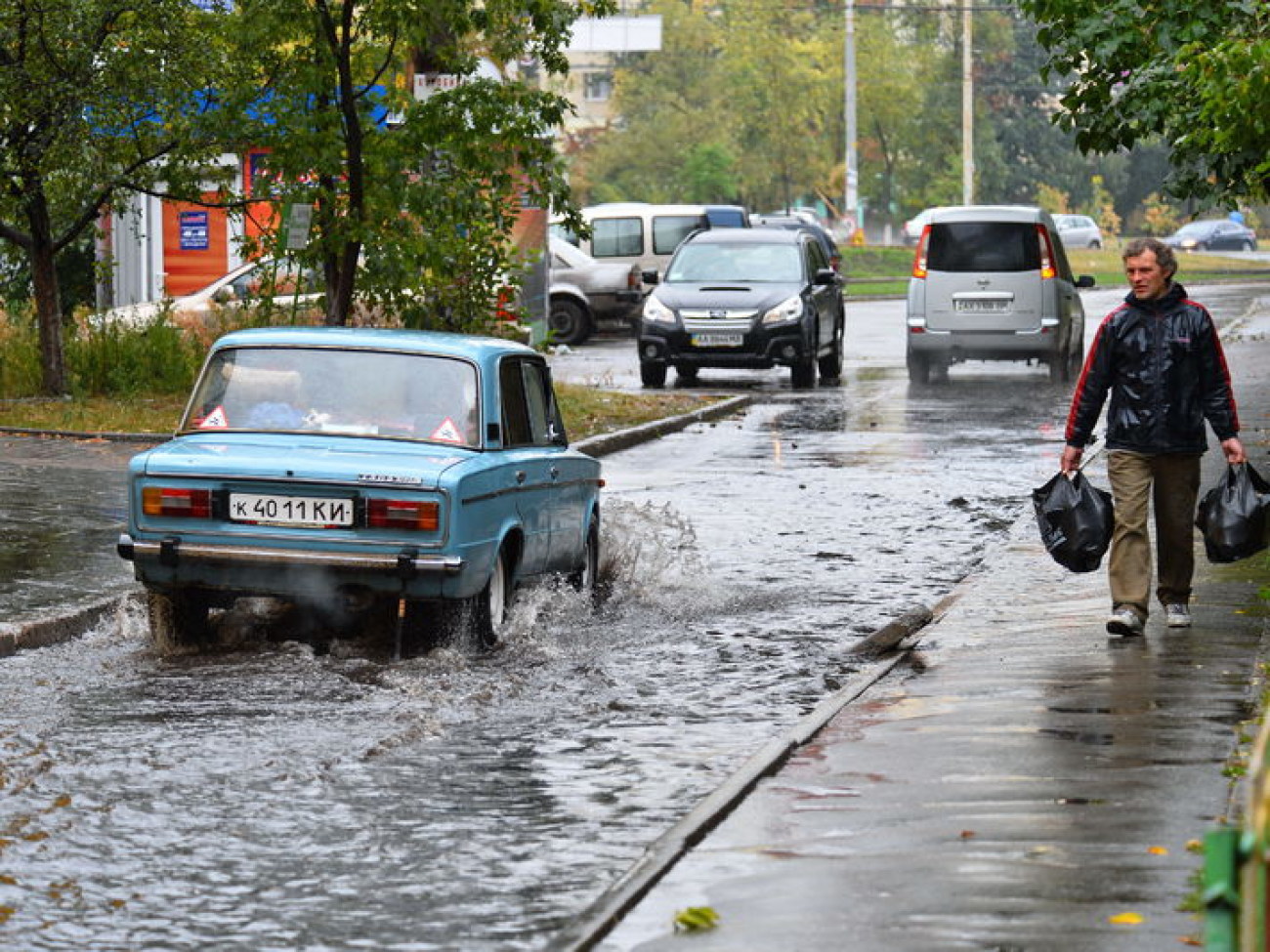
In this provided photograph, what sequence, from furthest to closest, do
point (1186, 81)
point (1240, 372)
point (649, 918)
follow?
point (1240, 372) < point (1186, 81) < point (649, 918)

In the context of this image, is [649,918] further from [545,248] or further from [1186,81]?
[545,248]

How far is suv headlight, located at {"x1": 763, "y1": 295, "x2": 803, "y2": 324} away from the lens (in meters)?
28.3

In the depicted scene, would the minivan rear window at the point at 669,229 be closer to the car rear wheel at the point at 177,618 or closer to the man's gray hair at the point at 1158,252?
the man's gray hair at the point at 1158,252

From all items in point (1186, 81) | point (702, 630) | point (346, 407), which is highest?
point (1186, 81)

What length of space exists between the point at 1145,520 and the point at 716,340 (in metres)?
17.8

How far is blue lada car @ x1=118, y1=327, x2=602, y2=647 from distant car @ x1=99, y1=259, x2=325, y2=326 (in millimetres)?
9495

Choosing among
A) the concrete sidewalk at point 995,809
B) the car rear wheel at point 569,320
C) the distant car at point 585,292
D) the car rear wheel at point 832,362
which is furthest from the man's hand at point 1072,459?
the car rear wheel at point 569,320

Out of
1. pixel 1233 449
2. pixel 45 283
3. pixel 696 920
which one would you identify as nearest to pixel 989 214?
pixel 45 283

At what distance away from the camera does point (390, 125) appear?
67.5ft

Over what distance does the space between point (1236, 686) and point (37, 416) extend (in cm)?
1403

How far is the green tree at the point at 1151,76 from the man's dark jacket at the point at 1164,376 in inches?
71.5

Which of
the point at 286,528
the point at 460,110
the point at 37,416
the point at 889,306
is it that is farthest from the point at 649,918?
the point at 889,306

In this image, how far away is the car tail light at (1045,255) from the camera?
1147 inches

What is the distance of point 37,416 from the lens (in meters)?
21.1
